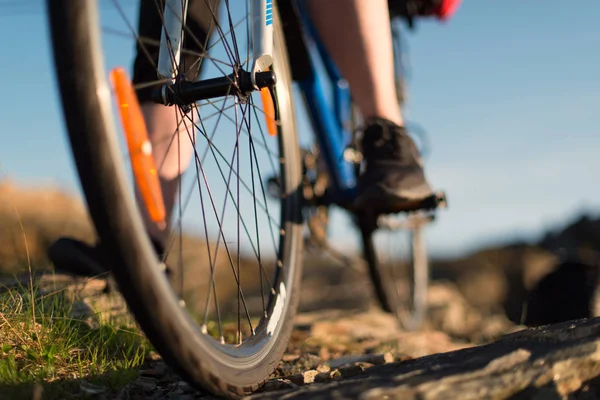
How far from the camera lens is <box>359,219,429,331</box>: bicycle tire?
10.1 ft

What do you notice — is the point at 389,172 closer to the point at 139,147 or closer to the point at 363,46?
the point at 363,46

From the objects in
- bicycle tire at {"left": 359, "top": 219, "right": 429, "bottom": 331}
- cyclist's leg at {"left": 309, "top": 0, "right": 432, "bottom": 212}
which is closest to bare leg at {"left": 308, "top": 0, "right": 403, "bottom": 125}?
cyclist's leg at {"left": 309, "top": 0, "right": 432, "bottom": 212}

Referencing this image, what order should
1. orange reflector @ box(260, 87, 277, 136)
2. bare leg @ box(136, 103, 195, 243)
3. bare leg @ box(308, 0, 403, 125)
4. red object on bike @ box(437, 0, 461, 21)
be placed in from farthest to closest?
red object on bike @ box(437, 0, 461, 21)
bare leg @ box(308, 0, 403, 125)
bare leg @ box(136, 103, 195, 243)
orange reflector @ box(260, 87, 277, 136)

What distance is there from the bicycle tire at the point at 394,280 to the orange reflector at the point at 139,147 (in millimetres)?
1164

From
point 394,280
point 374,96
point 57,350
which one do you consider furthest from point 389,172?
point 394,280

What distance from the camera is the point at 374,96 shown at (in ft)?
6.18

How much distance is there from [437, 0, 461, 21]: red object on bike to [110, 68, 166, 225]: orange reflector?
1.45m

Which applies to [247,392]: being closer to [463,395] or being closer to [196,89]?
[463,395]

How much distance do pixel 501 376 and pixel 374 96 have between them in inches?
44.6

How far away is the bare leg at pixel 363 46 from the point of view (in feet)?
5.98

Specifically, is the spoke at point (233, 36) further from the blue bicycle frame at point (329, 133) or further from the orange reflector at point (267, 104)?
the blue bicycle frame at point (329, 133)

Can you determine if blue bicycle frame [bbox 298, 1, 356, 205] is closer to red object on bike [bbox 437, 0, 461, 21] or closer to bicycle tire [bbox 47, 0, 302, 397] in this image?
red object on bike [bbox 437, 0, 461, 21]

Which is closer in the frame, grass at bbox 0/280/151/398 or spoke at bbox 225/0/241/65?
grass at bbox 0/280/151/398

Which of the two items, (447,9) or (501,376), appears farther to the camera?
(447,9)
